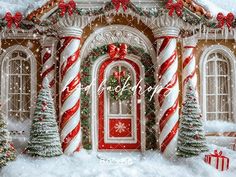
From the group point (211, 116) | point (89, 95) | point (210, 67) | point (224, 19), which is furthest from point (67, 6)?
point (211, 116)

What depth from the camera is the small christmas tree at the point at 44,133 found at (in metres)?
7.86

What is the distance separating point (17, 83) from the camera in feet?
31.2

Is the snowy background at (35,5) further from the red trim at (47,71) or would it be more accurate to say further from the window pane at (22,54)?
the red trim at (47,71)

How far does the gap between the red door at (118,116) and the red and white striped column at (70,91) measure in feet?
2.19

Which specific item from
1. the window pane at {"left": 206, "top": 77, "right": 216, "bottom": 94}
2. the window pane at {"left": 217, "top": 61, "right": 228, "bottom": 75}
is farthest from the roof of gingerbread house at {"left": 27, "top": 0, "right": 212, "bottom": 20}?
the window pane at {"left": 206, "top": 77, "right": 216, "bottom": 94}

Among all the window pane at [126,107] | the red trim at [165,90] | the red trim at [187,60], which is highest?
the red trim at [187,60]

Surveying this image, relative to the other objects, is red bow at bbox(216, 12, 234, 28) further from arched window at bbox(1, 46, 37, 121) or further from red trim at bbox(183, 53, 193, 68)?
arched window at bbox(1, 46, 37, 121)

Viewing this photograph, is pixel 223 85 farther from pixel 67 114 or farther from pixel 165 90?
pixel 67 114

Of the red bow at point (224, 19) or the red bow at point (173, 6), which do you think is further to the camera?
the red bow at point (224, 19)

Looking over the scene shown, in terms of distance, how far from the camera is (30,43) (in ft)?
31.1

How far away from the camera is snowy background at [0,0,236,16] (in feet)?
26.5

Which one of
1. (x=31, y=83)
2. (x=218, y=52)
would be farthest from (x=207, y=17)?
Answer: (x=31, y=83)

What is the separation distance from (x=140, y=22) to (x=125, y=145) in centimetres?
314

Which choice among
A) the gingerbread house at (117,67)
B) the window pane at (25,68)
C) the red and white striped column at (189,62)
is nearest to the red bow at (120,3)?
the gingerbread house at (117,67)
